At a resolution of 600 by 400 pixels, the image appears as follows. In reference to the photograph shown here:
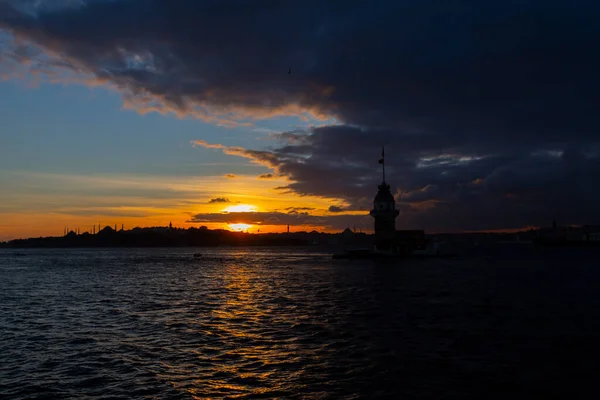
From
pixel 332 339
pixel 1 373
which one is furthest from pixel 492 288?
pixel 1 373

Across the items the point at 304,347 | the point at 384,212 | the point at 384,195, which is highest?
the point at 384,195

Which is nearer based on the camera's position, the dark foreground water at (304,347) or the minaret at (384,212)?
the dark foreground water at (304,347)

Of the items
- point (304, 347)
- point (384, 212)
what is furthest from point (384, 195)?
point (304, 347)

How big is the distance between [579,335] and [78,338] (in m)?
32.9

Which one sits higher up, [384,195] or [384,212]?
[384,195]

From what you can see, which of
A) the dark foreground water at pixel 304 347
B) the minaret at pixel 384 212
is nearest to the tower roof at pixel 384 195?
the minaret at pixel 384 212

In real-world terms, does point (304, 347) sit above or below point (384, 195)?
below

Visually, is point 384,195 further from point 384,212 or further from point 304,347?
point 304,347

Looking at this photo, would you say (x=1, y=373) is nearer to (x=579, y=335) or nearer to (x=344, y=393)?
(x=344, y=393)

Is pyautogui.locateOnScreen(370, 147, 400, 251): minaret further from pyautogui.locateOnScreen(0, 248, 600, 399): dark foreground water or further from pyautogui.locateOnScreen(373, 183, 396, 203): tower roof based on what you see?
pyautogui.locateOnScreen(0, 248, 600, 399): dark foreground water

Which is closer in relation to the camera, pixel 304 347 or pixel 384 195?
pixel 304 347

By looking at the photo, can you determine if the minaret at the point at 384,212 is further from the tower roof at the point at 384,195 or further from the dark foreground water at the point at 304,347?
the dark foreground water at the point at 304,347

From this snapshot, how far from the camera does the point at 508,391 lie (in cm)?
2031

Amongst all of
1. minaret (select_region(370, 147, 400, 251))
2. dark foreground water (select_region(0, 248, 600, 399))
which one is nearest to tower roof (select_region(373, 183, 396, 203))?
minaret (select_region(370, 147, 400, 251))
